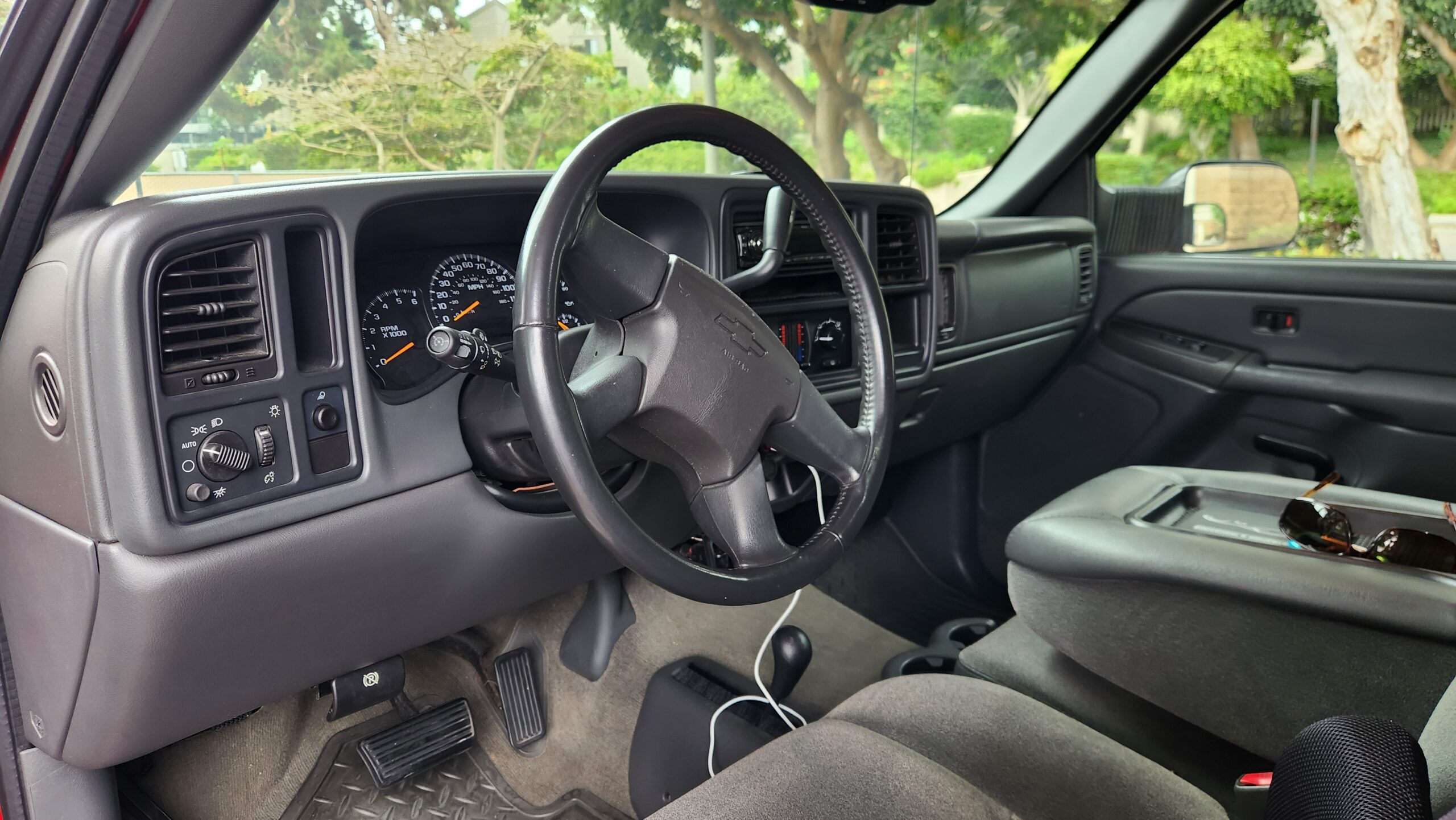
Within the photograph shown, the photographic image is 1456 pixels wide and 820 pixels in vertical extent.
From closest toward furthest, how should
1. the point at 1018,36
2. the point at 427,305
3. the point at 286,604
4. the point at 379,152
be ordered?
1. the point at 286,604
2. the point at 427,305
3. the point at 379,152
4. the point at 1018,36

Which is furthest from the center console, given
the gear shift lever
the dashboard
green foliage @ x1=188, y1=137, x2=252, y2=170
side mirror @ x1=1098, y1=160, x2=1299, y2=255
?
green foliage @ x1=188, y1=137, x2=252, y2=170

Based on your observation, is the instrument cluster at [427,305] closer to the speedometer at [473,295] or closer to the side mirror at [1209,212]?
the speedometer at [473,295]

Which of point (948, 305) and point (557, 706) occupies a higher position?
point (948, 305)

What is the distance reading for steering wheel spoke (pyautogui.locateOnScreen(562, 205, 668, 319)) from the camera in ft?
3.40

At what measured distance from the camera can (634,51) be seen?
77.7 inches

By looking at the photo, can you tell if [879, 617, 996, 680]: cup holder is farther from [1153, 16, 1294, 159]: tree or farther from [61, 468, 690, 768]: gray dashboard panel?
[1153, 16, 1294, 159]: tree

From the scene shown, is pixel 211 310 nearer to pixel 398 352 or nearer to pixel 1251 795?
pixel 398 352

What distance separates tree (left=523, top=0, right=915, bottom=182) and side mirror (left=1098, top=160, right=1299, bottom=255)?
30.5 inches

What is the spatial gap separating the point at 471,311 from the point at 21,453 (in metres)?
0.55

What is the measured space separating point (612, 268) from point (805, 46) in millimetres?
1373

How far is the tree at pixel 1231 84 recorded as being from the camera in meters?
2.28

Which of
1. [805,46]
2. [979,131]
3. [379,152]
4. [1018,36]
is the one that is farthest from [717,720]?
[1018,36]

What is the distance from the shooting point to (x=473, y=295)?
1412 millimetres

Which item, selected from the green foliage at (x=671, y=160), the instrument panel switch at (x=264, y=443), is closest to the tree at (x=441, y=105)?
the green foliage at (x=671, y=160)
